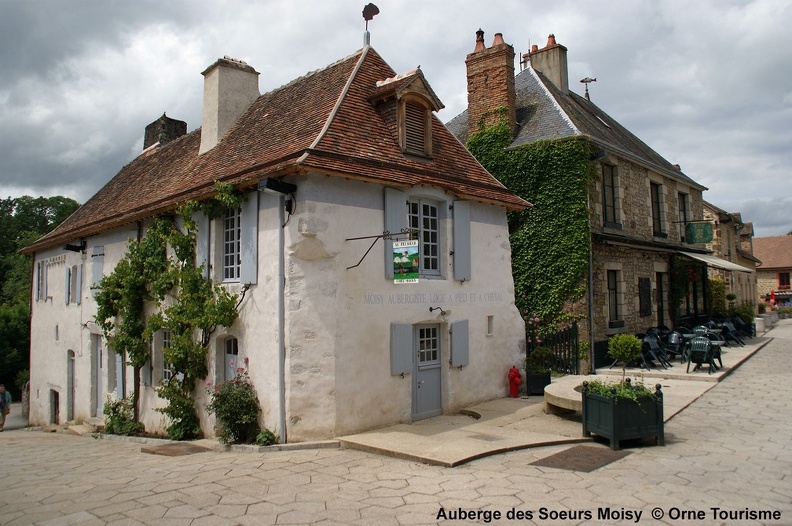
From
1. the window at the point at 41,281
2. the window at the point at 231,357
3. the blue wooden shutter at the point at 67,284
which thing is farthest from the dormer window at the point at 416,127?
the window at the point at 41,281

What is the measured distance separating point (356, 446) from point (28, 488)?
4.30 metres

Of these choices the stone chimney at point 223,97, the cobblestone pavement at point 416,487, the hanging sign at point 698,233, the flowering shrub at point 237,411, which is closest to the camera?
the cobblestone pavement at point 416,487

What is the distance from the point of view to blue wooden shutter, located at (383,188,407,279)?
10070mm

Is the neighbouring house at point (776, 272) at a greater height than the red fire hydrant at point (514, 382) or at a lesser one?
greater

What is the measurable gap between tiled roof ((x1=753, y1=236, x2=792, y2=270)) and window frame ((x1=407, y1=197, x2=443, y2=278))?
1712 inches

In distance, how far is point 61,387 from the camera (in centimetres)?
1770

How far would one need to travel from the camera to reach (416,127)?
11312 mm

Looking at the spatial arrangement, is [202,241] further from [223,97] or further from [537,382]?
[537,382]

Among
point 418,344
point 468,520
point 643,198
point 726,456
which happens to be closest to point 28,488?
point 468,520

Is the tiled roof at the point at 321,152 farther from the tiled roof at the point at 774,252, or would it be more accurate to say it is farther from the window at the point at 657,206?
the tiled roof at the point at 774,252

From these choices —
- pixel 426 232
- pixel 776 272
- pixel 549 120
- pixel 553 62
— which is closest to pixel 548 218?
pixel 549 120

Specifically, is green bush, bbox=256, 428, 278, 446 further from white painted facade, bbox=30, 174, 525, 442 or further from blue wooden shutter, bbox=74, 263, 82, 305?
blue wooden shutter, bbox=74, 263, 82, 305

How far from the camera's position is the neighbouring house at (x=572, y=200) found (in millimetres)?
14977

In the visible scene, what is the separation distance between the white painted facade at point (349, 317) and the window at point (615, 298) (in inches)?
182
